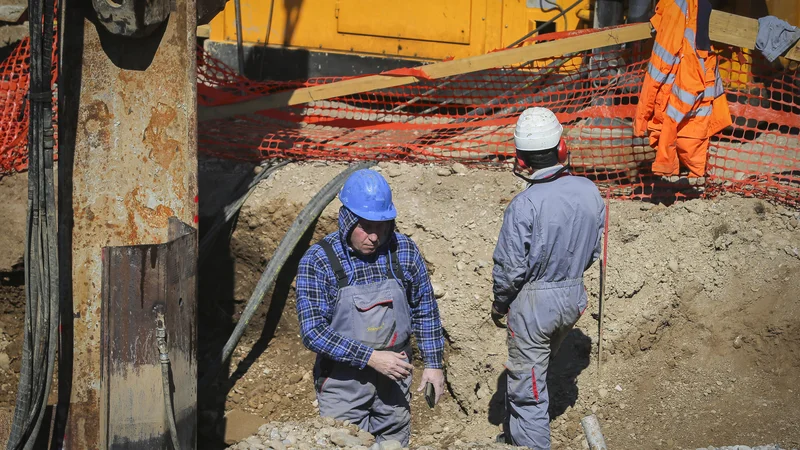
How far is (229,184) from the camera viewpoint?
7.23m

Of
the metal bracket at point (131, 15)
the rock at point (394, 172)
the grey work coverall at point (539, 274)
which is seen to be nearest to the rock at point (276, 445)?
the grey work coverall at point (539, 274)

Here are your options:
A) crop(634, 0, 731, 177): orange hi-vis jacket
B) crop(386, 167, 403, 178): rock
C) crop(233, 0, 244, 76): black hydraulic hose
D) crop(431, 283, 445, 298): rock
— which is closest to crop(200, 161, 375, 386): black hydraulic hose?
crop(386, 167, 403, 178): rock

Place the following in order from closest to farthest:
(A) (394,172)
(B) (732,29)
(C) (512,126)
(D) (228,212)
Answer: (B) (732,29)
(D) (228,212)
(A) (394,172)
(C) (512,126)

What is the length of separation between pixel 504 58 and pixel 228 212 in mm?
2605

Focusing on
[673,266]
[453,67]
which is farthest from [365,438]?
[453,67]

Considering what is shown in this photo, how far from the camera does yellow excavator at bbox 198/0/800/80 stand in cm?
878

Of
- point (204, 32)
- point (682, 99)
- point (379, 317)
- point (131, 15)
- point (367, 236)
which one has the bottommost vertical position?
point (379, 317)

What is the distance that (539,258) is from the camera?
482 cm

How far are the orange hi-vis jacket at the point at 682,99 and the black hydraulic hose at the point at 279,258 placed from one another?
2.47 metres

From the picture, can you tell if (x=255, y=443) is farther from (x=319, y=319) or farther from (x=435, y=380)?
(x=435, y=380)

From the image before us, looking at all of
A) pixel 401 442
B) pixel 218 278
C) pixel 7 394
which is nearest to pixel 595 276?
pixel 401 442

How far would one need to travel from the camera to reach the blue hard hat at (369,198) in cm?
449

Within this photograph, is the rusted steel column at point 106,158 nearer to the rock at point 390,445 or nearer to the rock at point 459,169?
the rock at point 390,445

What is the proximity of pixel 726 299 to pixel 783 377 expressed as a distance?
2.20 ft
